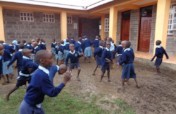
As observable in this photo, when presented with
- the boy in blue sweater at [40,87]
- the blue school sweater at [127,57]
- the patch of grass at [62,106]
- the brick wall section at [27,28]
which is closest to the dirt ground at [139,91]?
the patch of grass at [62,106]

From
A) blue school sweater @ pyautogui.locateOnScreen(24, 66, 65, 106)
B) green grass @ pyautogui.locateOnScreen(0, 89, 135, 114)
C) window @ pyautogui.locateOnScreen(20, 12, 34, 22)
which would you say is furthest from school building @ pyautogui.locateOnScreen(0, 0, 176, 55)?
blue school sweater @ pyautogui.locateOnScreen(24, 66, 65, 106)

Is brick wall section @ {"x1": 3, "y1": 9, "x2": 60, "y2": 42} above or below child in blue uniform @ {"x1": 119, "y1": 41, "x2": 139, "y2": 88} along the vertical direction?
above

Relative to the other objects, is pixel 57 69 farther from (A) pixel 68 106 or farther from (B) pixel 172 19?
(B) pixel 172 19

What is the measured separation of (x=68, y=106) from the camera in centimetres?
411

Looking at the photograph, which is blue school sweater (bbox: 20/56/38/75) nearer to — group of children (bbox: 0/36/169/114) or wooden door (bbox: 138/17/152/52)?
group of children (bbox: 0/36/169/114)

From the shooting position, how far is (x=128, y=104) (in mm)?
4164

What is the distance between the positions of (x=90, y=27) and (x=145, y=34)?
6.72 m

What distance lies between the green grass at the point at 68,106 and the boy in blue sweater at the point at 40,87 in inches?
65.0

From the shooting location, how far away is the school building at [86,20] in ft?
30.5

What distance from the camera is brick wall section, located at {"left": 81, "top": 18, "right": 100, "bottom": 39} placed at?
1608cm

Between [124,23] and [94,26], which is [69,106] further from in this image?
[94,26]

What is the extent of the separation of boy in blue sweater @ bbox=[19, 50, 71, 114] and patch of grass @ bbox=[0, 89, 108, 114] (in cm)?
165

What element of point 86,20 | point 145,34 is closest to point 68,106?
point 145,34

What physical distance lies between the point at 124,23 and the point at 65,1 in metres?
4.56
